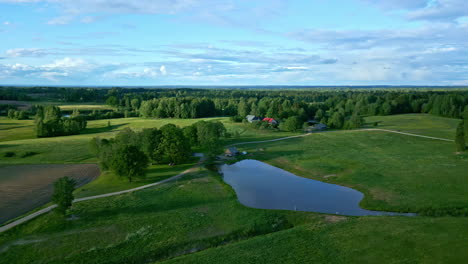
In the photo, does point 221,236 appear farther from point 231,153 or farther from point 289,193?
point 231,153

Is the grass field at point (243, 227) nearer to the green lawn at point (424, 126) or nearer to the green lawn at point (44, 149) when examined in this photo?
the green lawn at point (44, 149)

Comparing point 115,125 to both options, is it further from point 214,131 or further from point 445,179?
point 445,179

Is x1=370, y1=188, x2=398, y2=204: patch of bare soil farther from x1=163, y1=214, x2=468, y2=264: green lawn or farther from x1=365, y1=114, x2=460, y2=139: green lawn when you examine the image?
x1=365, y1=114, x2=460, y2=139: green lawn

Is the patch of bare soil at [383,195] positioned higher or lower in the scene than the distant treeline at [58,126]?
lower

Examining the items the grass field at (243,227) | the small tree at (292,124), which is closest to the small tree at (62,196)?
the grass field at (243,227)

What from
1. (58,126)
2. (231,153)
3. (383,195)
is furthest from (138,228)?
(58,126)

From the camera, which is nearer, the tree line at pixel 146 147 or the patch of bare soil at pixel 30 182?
the patch of bare soil at pixel 30 182

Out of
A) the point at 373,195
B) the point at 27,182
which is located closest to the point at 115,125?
the point at 27,182
